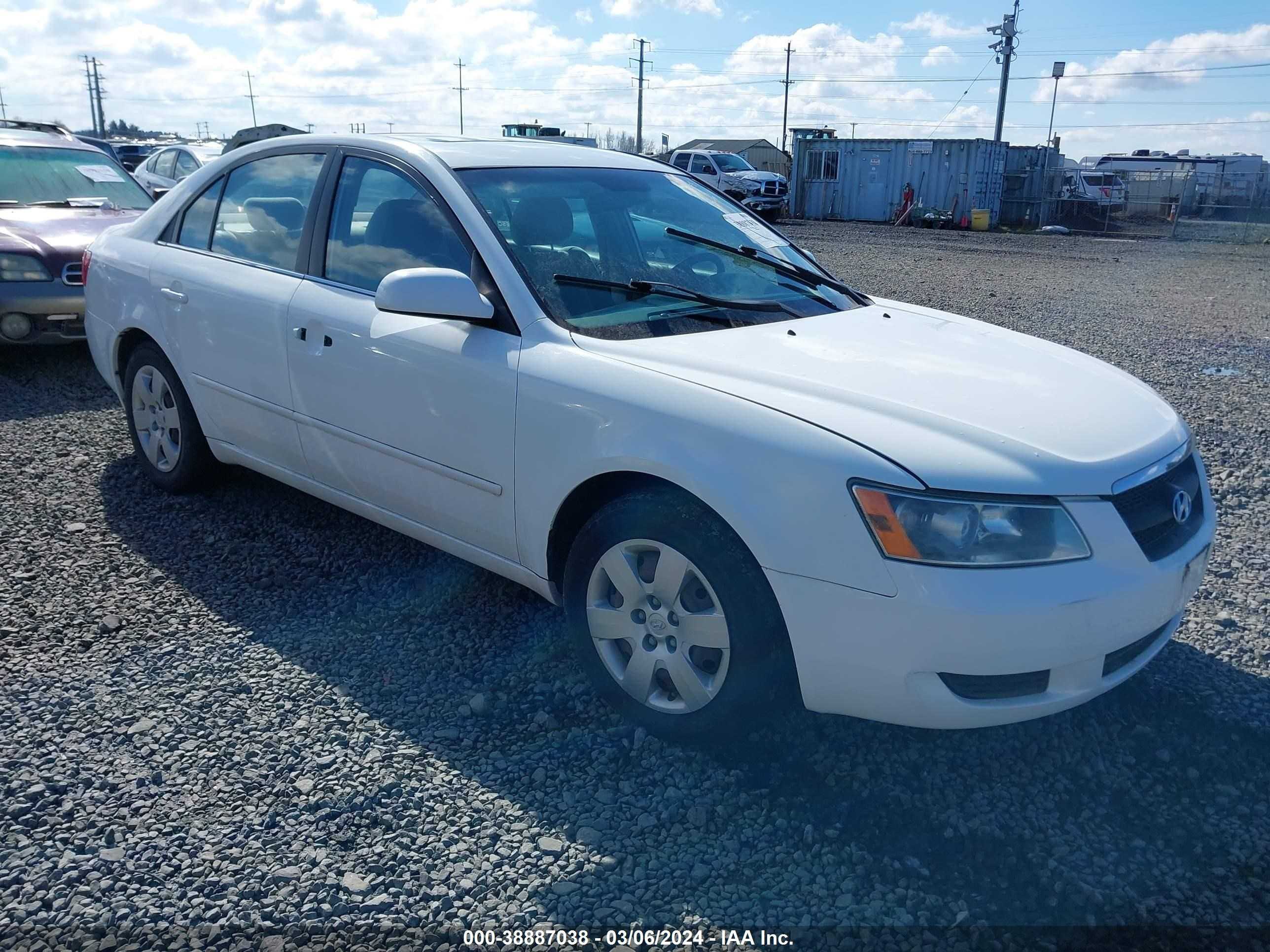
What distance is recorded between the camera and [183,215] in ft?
15.4

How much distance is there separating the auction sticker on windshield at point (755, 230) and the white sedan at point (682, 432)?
0.03 m

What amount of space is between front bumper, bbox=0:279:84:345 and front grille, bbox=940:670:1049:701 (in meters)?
6.68

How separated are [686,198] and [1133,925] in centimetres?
290

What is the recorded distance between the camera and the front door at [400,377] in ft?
10.5

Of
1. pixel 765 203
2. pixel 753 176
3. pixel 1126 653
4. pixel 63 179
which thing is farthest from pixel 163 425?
pixel 753 176

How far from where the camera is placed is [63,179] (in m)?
8.51

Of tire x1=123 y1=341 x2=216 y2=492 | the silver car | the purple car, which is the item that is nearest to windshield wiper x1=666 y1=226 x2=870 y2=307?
tire x1=123 y1=341 x2=216 y2=492

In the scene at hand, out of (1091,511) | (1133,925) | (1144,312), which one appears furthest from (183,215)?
(1144,312)

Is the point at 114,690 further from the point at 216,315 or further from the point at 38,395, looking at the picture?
the point at 38,395

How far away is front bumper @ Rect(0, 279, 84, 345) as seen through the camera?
697 centimetres

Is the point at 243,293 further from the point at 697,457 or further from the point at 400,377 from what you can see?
the point at 697,457

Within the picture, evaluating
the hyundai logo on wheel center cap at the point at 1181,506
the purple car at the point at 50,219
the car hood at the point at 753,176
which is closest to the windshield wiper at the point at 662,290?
the hyundai logo on wheel center cap at the point at 1181,506

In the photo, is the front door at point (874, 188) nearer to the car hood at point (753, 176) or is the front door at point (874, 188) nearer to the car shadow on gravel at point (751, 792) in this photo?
the car hood at point (753, 176)

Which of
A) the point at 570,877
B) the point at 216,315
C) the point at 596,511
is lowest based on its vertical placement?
the point at 570,877
